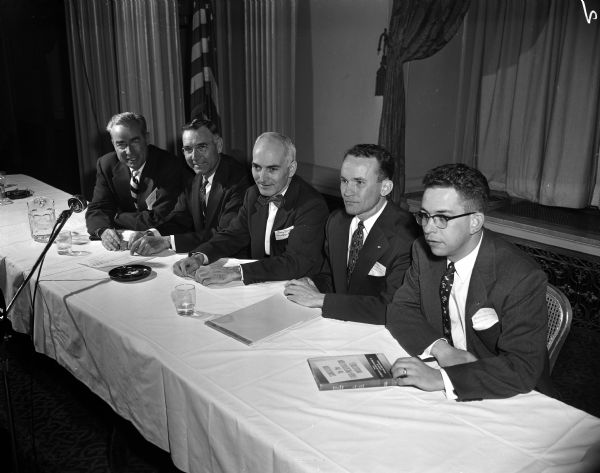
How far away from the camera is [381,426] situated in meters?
1.40

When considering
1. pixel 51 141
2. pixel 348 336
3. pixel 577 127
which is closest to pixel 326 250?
pixel 348 336

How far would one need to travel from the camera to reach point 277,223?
116 inches

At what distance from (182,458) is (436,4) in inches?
152

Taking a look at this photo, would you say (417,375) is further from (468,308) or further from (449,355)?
(468,308)

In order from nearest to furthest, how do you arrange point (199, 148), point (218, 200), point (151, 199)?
1. point (199, 148)
2. point (218, 200)
3. point (151, 199)

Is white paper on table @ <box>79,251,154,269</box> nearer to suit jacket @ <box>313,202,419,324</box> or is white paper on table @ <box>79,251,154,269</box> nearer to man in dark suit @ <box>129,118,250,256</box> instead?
man in dark suit @ <box>129,118,250,256</box>

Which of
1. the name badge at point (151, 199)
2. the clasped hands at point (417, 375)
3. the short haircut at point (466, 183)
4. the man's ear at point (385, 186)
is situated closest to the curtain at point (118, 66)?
the name badge at point (151, 199)

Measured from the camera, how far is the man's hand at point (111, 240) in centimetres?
294

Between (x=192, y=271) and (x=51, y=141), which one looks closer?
(x=192, y=271)

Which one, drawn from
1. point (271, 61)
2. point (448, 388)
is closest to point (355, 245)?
point (448, 388)

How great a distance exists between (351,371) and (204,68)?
463 centimetres

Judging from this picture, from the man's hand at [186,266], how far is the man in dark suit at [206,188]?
0.55 metres

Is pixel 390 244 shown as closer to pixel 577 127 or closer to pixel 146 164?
pixel 146 164

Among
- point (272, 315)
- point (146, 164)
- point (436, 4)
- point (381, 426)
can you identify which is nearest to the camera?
point (381, 426)
